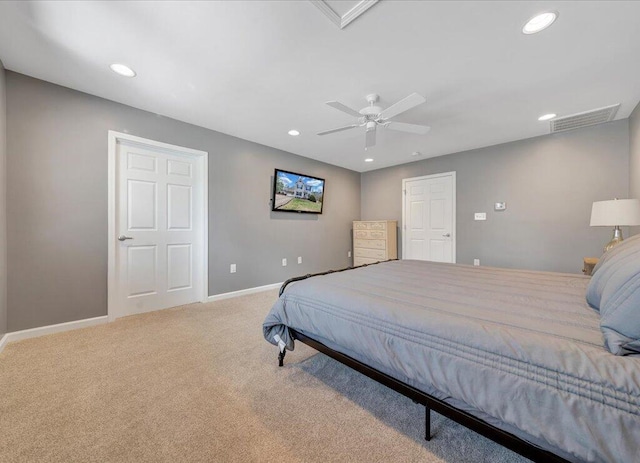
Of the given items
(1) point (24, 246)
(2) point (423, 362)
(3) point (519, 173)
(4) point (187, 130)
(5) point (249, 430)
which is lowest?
(5) point (249, 430)

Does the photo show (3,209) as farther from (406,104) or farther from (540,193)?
(540,193)

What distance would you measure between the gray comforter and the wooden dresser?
3.22 m

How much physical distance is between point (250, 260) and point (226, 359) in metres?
2.10

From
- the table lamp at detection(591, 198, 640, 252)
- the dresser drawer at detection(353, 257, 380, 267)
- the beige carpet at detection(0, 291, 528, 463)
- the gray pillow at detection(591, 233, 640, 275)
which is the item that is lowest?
the beige carpet at detection(0, 291, 528, 463)

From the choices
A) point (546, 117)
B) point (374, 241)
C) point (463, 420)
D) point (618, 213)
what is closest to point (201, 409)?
point (463, 420)

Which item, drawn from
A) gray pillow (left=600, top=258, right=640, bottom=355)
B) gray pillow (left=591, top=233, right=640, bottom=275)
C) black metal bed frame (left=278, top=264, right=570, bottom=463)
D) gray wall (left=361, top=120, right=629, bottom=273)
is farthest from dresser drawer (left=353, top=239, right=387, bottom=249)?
gray pillow (left=600, top=258, right=640, bottom=355)

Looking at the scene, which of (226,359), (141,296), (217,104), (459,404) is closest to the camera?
(459,404)

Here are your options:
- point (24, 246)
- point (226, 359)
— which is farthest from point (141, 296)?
point (226, 359)

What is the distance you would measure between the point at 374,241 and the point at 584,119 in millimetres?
3411

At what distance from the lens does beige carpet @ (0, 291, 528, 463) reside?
1.19 metres

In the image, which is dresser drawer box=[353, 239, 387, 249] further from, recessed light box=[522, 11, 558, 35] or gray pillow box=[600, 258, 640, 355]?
gray pillow box=[600, 258, 640, 355]

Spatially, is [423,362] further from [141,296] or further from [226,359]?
[141,296]

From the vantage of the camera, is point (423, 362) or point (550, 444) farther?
point (423, 362)

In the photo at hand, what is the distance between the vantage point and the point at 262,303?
3510 millimetres
